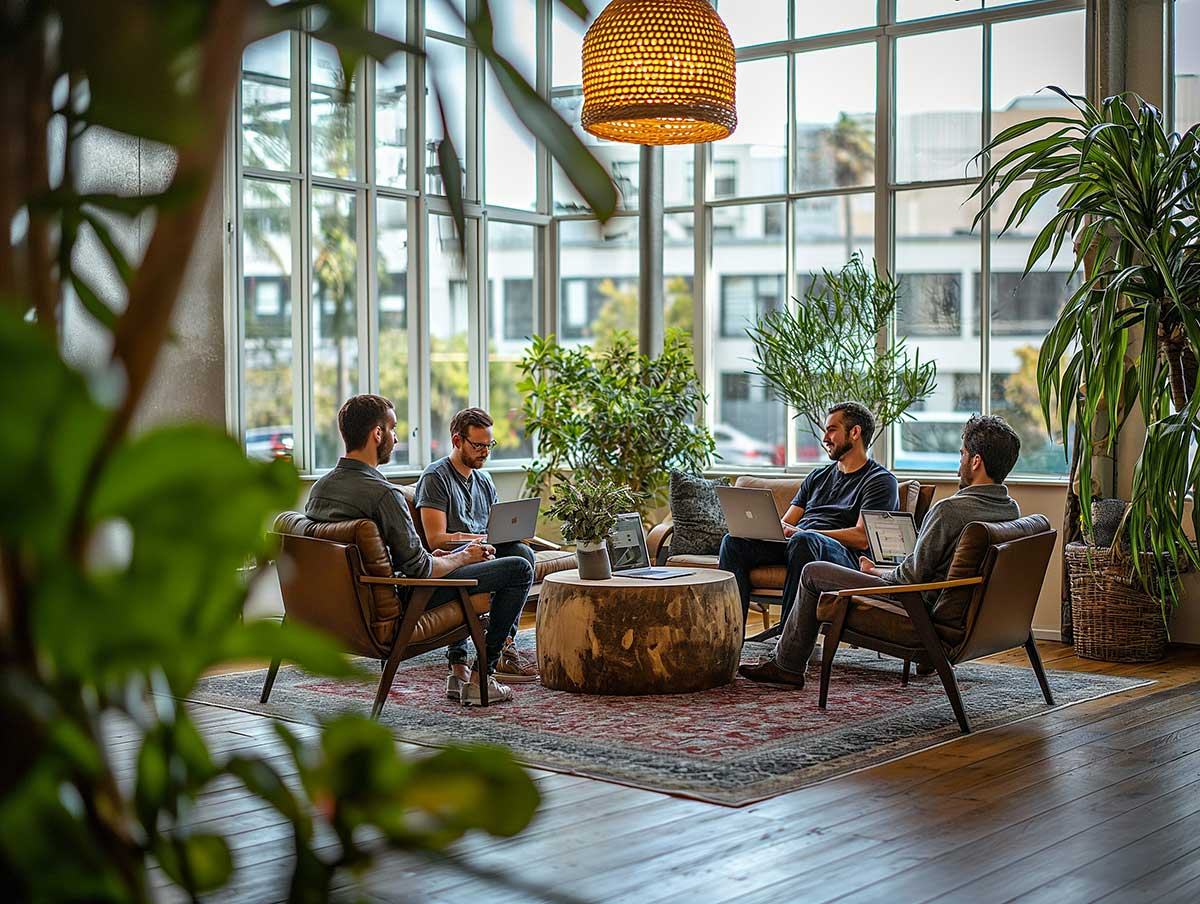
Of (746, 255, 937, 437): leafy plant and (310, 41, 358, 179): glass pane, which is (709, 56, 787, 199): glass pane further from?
(310, 41, 358, 179): glass pane

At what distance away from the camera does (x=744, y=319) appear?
8984mm

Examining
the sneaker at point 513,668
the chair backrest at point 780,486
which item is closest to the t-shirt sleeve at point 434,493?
the sneaker at point 513,668

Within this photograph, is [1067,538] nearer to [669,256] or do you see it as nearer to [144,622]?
[669,256]

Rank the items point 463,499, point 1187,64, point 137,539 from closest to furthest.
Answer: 1. point 137,539
2. point 463,499
3. point 1187,64

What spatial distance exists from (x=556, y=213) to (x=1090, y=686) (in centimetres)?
552

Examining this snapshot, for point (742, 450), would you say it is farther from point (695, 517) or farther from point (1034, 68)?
point (1034, 68)

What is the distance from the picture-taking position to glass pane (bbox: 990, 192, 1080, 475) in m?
7.70

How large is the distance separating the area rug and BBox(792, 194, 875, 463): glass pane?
9.32 feet

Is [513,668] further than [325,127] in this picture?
No

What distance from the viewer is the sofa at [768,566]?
6353mm

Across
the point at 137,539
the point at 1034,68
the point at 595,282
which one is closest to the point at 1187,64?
the point at 1034,68

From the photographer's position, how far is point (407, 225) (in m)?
8.72

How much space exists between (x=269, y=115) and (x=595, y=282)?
108 inches

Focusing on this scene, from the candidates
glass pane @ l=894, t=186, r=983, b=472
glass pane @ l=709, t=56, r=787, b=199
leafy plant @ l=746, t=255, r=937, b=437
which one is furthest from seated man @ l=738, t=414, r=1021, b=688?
glass pane @ l=709, t=56, r=787, b=199
